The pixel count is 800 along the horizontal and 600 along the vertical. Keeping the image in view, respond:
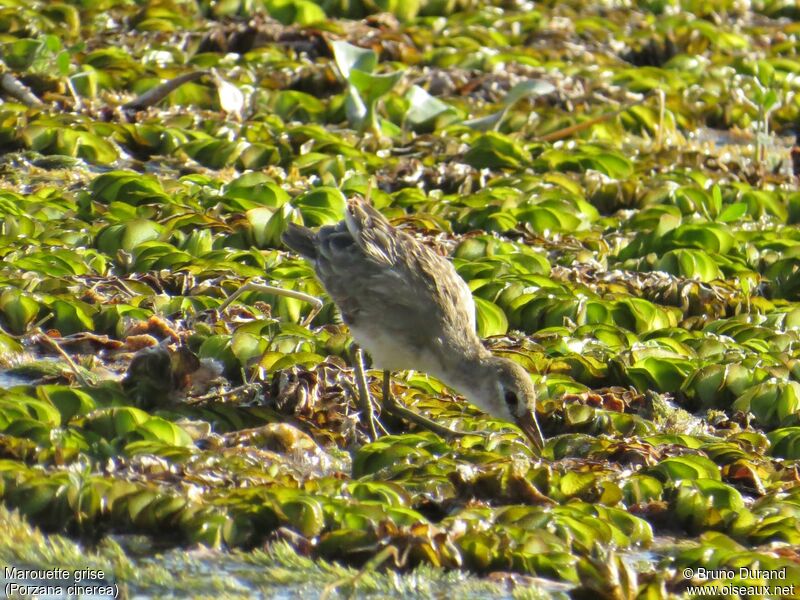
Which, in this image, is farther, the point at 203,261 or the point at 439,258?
the point at 203,261

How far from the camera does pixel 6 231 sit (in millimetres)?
7348

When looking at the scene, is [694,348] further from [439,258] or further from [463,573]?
[463,573]

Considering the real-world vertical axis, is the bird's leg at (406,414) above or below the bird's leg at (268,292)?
below

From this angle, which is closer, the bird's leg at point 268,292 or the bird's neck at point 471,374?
the bird's neck at point 471,374

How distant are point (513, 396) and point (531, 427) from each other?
0.48 feet

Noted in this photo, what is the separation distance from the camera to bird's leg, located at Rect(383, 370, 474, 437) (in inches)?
234

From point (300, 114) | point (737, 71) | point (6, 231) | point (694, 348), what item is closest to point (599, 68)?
point (737, 71)

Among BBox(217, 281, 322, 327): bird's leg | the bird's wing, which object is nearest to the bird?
the bird's wing

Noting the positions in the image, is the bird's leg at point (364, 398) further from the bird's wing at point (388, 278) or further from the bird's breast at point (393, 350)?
the bird's wing at point (388, 278)

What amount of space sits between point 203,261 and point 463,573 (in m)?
3.00

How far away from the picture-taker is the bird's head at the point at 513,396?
5.88 metres

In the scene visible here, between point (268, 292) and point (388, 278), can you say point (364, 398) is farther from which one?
point (268, 292)

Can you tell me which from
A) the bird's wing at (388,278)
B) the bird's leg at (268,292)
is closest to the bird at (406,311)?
the bird's wing at (388,278)

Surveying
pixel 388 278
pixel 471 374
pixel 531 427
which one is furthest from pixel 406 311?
pixel 531 427
